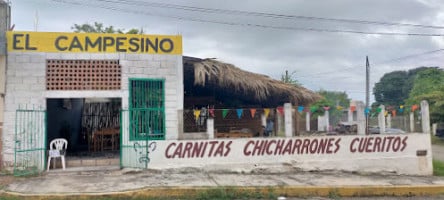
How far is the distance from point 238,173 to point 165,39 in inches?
163

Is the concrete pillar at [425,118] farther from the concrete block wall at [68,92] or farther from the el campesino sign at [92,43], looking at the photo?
the el campesino sign at [92,43]

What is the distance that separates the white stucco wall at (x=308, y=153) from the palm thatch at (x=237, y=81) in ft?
5.86

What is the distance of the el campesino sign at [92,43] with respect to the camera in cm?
1023

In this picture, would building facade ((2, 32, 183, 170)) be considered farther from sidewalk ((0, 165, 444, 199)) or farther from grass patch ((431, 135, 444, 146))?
grass patch ((431, 135, 444, 146))

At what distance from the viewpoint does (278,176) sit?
34.4 feet

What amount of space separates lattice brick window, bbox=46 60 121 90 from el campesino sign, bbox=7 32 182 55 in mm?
327

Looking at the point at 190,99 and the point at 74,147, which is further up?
the point at 190,99

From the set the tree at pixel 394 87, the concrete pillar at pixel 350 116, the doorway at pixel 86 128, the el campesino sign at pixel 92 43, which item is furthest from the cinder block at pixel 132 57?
the tree at pixel 394 87

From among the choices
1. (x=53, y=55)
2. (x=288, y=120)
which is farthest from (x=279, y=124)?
(x=53, y=55)

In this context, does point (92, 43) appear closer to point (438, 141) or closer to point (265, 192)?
point (265, 192)

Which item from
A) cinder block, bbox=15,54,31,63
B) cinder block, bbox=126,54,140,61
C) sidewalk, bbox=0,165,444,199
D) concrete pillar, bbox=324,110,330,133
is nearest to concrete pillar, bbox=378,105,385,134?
sidewalk, bbox=0,165,444,199

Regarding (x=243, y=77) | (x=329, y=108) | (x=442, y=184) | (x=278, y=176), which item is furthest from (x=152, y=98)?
(x=442, y=184)

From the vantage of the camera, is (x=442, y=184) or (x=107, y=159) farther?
(x=107, y=159)

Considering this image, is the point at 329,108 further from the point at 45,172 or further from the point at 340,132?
the point at 45,172
